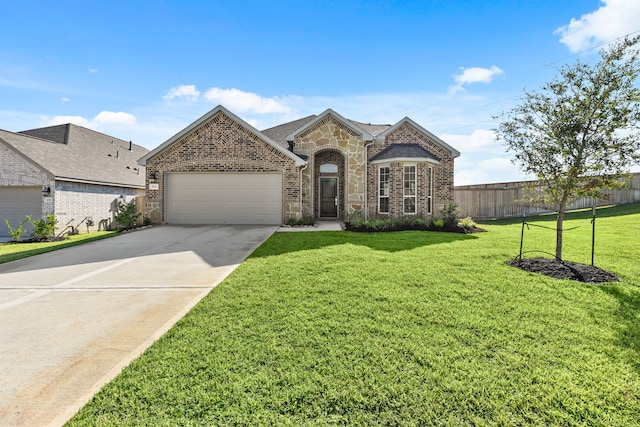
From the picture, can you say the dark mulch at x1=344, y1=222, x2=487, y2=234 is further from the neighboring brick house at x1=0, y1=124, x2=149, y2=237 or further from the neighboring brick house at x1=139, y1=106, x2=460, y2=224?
the neighboring brick house at x1=0, y1=124, x2=149, y2=237

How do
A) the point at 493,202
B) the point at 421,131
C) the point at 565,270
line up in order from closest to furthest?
1. the point at 565,270
2. the point at 421,131
3. the point at 493,202

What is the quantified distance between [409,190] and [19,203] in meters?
17.5

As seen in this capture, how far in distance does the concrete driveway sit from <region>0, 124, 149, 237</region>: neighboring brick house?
675 cm

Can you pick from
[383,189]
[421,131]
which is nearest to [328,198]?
[383,189]

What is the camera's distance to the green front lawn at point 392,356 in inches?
83.0

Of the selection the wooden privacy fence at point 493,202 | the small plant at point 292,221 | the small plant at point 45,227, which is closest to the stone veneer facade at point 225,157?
the small plant at point 292,221

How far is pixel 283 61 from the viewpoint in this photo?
45.5 ft

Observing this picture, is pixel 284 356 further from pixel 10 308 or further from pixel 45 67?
pixel 45 67

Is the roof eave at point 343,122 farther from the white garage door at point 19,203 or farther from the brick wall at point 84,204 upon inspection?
the white garage door at point 19,203

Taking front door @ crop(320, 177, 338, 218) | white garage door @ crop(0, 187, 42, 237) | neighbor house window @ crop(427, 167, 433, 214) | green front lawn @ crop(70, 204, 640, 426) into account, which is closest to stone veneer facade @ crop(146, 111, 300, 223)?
front door @ crop(320, 177, 338, 218)

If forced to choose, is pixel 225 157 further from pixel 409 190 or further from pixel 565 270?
pixel 565 270

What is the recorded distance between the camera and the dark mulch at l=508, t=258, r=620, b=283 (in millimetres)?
5238

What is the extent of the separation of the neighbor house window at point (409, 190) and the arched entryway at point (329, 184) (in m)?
2.95

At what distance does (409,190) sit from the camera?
13.8 m
